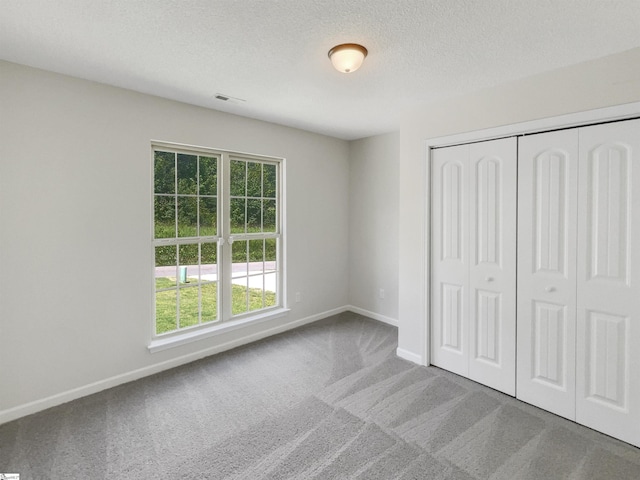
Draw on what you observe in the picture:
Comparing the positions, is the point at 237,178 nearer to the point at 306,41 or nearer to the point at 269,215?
the point at 269,215

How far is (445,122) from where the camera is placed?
2.97 meters

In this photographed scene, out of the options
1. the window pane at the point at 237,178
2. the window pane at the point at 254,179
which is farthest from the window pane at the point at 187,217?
the window pane at the point at 254,179

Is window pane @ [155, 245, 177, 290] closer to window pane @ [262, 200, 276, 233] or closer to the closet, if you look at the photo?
window pane @ [262, 200, 276, 233]

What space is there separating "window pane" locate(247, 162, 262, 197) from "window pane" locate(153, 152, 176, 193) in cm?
87

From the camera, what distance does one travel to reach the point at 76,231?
2580 millimetres

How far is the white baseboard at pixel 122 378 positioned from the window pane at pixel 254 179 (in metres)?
1.67

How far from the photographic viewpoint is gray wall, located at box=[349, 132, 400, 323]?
4.31 meters

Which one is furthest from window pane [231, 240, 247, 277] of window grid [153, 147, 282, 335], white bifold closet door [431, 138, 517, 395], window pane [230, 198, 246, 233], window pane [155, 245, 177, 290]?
white bifold closet door [431, 138, 517, 395]

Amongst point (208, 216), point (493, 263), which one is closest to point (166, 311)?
point (208, 216)

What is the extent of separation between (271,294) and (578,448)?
3.11 meters

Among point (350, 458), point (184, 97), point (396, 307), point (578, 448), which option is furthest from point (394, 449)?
point (184, 97)

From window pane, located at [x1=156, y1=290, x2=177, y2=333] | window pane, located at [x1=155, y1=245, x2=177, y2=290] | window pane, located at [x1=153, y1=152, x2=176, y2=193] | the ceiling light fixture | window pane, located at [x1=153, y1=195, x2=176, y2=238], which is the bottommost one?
window pane, located at [x1=156, y1=290, x2=177, y2=333]

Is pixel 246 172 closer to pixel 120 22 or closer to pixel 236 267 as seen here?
pixel 236 267

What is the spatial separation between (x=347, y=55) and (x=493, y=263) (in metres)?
2.00
